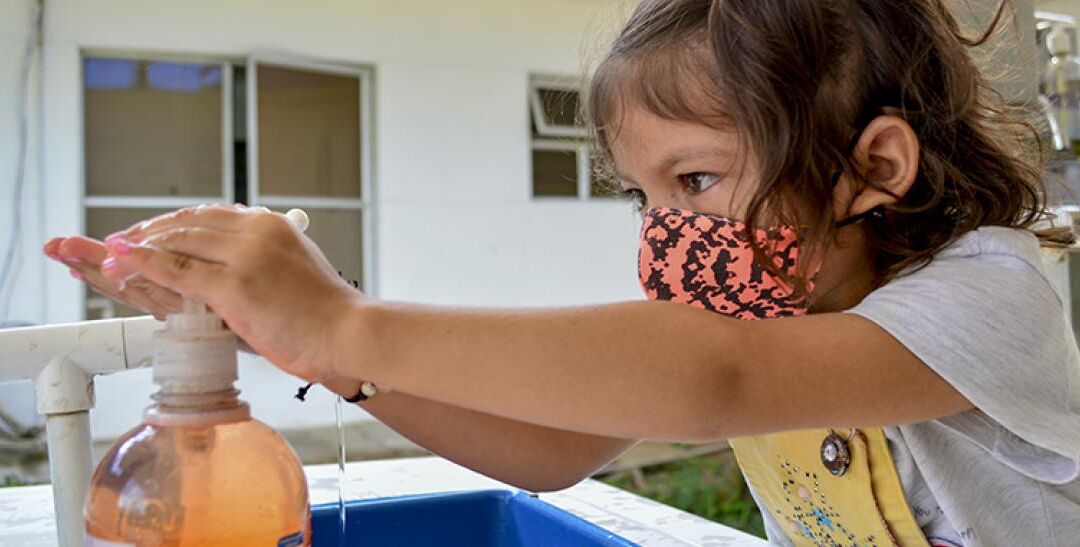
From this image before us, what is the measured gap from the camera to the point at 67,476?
2.70 feet

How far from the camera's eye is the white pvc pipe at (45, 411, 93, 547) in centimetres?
82

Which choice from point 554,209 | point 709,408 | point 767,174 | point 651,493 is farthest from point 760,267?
point 554,209

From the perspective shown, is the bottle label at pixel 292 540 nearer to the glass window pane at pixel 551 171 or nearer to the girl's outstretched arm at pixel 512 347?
the girl's outstretched arm at pixel 512 347

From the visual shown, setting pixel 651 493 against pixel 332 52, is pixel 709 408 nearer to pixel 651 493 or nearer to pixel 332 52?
pixel 651 493

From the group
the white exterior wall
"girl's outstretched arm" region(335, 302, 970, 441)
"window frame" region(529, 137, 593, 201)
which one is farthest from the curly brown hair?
"window frame" region(529, 137, 593, 201)

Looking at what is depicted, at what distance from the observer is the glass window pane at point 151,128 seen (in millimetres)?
5047

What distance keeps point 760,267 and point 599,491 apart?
0.56 metres

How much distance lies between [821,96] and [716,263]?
0.54 feet

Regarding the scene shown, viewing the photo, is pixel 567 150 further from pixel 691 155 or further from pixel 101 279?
pixel 101 279

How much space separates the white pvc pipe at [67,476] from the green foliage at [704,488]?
3.54 metres

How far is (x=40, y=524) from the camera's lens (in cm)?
114

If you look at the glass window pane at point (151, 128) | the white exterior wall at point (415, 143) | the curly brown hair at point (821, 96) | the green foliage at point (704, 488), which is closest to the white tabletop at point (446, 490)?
the curly brown hair at point (821, 96)

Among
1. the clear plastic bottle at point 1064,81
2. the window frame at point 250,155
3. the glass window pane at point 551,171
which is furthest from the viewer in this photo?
the glass window pane at point 551,171

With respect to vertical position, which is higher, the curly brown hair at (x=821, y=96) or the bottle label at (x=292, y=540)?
the curly brown hair at (x=821, y=96)
